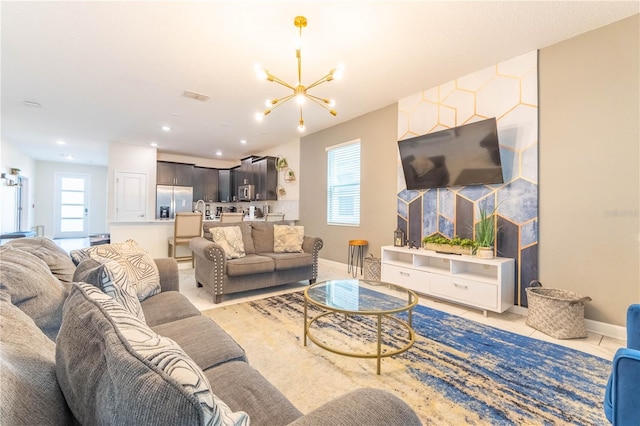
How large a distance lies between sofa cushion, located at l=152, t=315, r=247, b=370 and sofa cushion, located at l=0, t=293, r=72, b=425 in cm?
53

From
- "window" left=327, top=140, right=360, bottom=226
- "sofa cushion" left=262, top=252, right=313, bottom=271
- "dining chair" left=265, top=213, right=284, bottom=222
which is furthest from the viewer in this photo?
"dining chair" left=265, top=213, right=284, bottom=222

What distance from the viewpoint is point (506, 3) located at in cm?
224

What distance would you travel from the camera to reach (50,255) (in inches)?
69.1

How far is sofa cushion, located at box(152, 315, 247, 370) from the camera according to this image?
1236 millimetres

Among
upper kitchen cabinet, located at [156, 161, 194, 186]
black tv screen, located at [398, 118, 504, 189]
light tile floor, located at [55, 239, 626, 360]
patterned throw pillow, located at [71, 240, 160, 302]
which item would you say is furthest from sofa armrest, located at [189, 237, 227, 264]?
upper kitchen cabinet, located at [156, 161, 194, 186]

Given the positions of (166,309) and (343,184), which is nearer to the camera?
(166,309)

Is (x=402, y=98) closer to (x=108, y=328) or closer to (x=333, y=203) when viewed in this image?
(x=333, y=203)

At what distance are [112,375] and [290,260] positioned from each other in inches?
127

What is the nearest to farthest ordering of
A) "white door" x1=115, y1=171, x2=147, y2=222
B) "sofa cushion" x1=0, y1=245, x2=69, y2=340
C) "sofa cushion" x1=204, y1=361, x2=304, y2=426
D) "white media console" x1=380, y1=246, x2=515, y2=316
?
1. "sofa cushion" x1=204, y1=361, x2=304, y2=426
2. "sofa cushion" x1=0, y1=245, x2=69, y2=340
3. "white media console" x1=380, y1=246, x2=515, y2=316
4. "white door" x1=115, y1=171, x2=147, y2=222

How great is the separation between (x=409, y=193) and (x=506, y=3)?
232 centimetres

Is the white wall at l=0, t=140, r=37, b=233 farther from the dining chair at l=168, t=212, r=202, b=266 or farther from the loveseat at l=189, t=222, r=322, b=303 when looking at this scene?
the loveseat at l=189, t=222, r=322, b=303

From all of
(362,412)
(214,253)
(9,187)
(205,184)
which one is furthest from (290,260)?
(9,187)

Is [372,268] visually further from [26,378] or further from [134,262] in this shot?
[26,378]

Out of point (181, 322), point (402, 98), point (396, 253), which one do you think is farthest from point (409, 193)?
point (181, 322)
